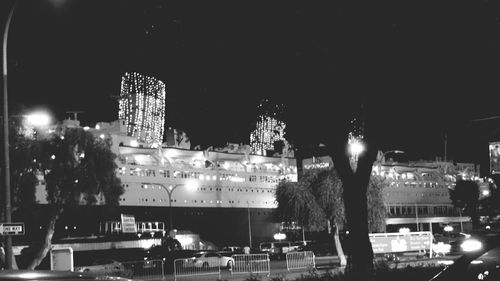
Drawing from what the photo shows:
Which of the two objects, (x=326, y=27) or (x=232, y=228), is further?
(x=232, y=228)

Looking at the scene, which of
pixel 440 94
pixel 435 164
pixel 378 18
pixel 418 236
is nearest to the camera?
pixel 378 18

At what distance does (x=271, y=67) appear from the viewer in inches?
562

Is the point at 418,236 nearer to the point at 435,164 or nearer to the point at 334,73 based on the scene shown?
the point at 334,73

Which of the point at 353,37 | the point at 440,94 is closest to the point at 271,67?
the point at 353,37

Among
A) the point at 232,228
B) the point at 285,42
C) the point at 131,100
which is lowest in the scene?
the point at 232,228

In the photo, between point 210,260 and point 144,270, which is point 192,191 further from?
point 144,270

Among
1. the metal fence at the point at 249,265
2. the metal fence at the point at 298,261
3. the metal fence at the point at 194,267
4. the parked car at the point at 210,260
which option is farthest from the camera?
the parked car at the point at 210,260

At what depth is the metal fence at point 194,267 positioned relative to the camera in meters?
34.7

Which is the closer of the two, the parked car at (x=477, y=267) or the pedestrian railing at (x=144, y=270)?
the parked car at (x=477, y=267)

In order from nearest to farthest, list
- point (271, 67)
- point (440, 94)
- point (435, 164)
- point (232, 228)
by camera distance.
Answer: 1. point (271, 67)
2. point (440, 94)
3. point (232, 228)
4. point (435, 164)

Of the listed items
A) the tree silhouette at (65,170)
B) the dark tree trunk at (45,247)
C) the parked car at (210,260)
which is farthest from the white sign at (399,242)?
the dark tree trunk at (45,247)

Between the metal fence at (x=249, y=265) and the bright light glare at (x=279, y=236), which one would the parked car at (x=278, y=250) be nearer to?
the metal fence at (x=249, y=265)

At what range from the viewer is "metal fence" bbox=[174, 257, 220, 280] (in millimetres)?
34688

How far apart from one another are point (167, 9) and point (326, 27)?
10.9 ft
